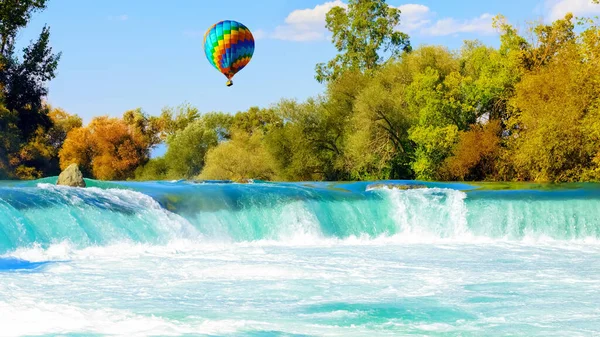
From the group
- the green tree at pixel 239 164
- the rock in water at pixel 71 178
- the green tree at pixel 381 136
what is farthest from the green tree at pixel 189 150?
the rock in water at pixel 71 178

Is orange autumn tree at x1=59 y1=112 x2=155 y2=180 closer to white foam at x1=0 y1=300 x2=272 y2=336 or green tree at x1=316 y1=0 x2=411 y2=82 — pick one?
green tree at x1=316 y1=0 x2=411 y2=82

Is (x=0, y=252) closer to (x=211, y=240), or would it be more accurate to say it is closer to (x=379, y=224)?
(x=211, y=240)

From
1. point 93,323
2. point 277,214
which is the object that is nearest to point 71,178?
point 277,214

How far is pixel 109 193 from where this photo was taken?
2061 centimetres

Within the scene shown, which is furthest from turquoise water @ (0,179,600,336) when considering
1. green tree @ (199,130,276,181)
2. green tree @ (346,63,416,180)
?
green tree @ (199,130,276,181)

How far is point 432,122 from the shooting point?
37844 mm

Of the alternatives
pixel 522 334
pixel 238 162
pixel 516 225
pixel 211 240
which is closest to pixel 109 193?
pixel 211 240

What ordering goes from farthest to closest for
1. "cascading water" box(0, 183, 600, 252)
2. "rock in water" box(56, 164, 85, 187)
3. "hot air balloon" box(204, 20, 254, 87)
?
1. "hot air balloon" box(204, 20, 254, 87)
2. "rock in water" box(56, 164, 85, 187)
3. "cascading water" box(0, 183, 600, 252)

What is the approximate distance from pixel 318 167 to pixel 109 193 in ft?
74.5

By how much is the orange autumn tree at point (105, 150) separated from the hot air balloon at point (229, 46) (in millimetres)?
17518

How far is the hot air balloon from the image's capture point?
3878 cm

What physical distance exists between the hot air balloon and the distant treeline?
401 centimetres

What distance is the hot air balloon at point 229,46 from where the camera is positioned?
127 ft

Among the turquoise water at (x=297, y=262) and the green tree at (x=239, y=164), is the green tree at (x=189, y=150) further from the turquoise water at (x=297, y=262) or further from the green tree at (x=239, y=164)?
the turquoise water at (x=297, y=262)
